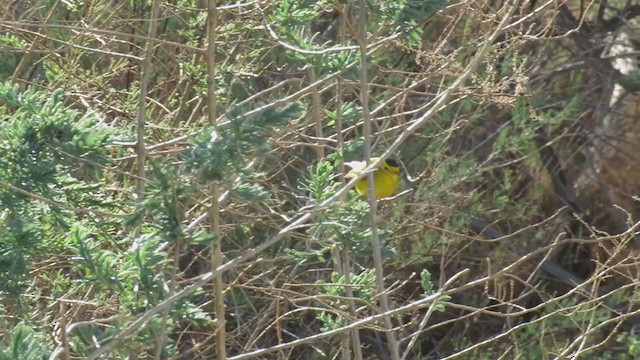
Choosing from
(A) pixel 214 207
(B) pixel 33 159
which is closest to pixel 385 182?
(A) pixel 214 207

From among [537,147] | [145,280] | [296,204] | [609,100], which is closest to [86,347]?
[145,280]

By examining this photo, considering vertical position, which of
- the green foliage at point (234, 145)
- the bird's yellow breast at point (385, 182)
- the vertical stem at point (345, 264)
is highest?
the green foliage at point (234, 145)

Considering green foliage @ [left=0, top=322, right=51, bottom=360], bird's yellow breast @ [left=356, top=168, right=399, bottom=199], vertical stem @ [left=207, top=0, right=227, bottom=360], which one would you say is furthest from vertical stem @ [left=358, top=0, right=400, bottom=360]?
bird's yellow breast @ [left=356, top=168, right=399, bottom=199]

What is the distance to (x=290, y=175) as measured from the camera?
518 centimetres

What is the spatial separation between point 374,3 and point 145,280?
0.91 m

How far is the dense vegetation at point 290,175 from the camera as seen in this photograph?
7.39 feet

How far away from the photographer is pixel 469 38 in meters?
5.02

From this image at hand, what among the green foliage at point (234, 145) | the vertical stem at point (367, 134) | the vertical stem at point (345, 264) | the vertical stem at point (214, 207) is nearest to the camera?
the green foliage at point (234, 145)

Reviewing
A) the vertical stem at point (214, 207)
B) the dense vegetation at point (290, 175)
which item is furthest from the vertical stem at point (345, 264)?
the vertical stem at point (214, 207)

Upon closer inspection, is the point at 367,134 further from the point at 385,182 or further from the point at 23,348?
the point at 385,182

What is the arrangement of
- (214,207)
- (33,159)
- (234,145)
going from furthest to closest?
(214,207)
(33,159)
(234,145)

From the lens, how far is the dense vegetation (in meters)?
2.25

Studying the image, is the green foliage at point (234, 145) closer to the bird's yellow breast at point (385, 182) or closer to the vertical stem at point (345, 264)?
the vertical stem at point (345, 264)

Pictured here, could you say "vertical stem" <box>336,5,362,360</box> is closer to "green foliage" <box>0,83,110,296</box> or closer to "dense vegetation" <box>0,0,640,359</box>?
"dense vegetation" <box>0,0,640,359</box>
